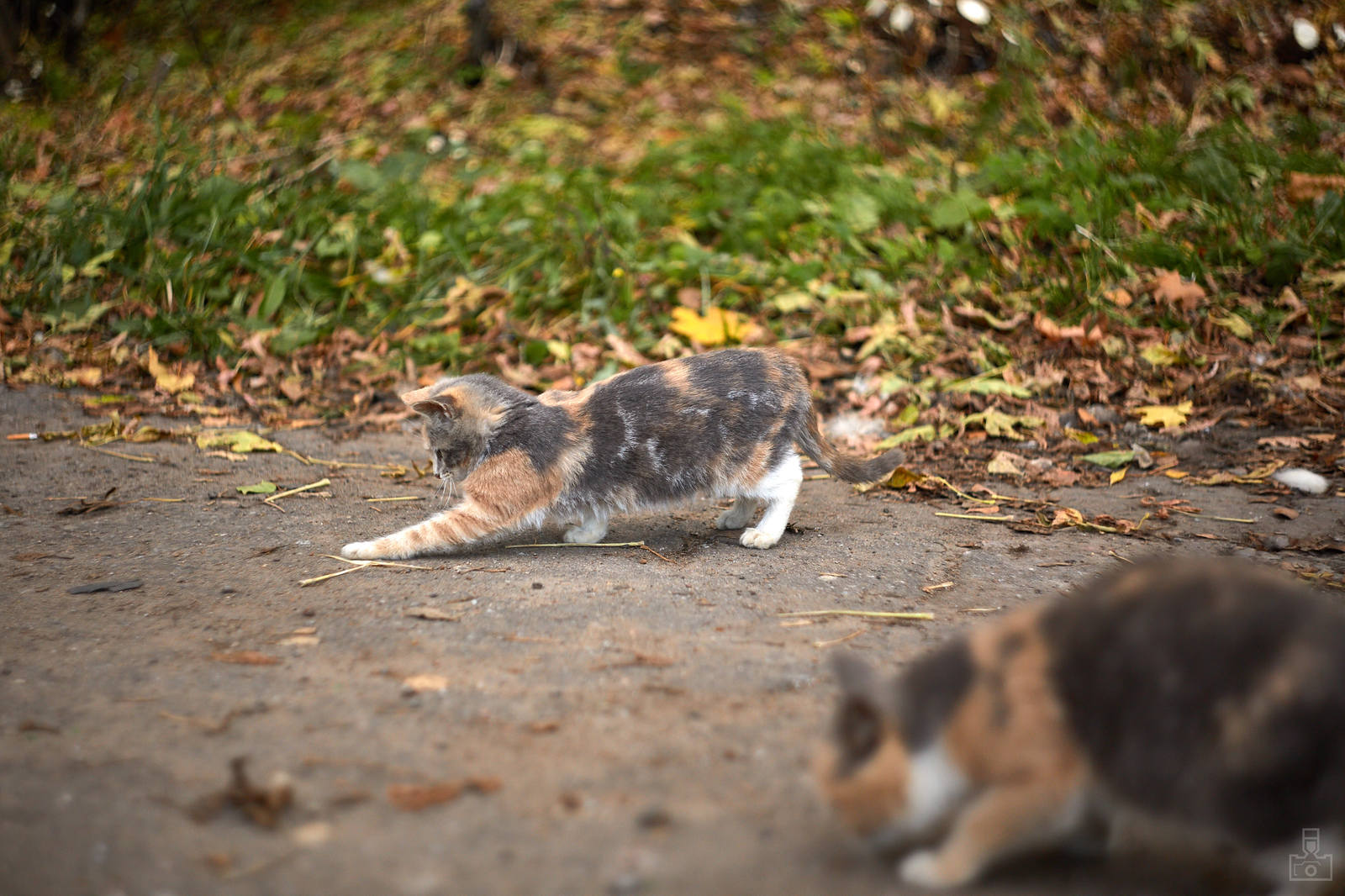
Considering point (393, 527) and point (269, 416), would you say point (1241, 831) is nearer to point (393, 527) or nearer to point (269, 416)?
point (393, 527)

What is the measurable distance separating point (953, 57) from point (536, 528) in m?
8.92

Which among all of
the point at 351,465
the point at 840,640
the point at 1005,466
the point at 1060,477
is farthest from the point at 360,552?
the point at 1060,477

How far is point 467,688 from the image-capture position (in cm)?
277

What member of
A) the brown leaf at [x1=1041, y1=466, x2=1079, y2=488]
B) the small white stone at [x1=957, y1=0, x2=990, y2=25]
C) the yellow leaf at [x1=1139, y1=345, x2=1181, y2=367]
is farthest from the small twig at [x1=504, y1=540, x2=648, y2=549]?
the small white stone at [x1=957, y1=0, x2=990, y2=25]

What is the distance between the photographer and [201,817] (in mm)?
2121

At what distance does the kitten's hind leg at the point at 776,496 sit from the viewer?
4.34 metres

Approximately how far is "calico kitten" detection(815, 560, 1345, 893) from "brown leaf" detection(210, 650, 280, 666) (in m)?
1.85

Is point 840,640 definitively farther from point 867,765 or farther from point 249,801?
point 249,801

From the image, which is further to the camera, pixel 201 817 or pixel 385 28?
pixel 385 28

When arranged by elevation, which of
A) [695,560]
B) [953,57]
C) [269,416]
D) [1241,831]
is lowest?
[269,416]

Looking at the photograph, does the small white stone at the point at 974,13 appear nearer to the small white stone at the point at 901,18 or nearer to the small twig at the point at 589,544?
the small white stone at the point at 901,18

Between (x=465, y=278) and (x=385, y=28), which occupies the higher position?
(x=385, y=28)

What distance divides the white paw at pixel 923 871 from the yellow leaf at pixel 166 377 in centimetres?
642

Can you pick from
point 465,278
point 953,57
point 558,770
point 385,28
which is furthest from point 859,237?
point 385,28
